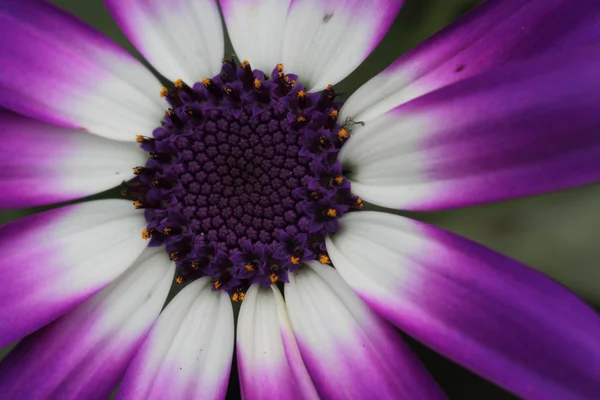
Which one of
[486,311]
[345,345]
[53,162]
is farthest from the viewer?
[53,162]

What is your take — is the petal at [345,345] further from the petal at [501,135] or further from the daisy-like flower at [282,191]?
the petal at [501,135]

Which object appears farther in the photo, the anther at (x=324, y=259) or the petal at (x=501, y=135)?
the anther at (x=324, y=259)

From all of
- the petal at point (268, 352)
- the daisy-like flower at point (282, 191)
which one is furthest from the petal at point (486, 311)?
the petal at point (268, 352)

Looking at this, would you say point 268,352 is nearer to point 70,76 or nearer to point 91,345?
point 91,345

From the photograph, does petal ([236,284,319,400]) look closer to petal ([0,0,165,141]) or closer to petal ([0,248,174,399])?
petal ([0,248,174,399])

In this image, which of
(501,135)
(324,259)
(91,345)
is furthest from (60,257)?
(501,135)

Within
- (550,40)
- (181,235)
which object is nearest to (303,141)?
(181,235)
